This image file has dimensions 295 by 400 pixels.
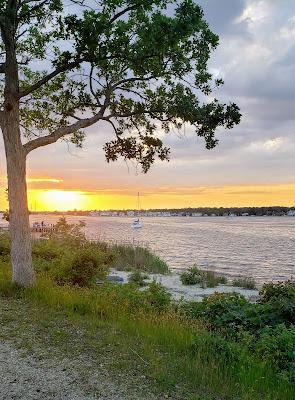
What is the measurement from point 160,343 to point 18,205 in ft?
17.8

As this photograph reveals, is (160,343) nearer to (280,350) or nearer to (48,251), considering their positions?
(280,350)

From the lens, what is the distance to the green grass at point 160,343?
6.30 meters

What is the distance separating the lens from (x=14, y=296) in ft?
37.2

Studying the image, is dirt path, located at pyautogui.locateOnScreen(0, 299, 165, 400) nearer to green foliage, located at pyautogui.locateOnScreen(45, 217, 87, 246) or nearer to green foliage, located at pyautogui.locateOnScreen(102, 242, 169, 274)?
green foliage, located at pyautogui.locateOnScreen(45, 217, 87, 246)

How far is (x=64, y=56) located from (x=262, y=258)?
107 ft

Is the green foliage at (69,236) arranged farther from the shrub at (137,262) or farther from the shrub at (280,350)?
the shrub at (280,350)

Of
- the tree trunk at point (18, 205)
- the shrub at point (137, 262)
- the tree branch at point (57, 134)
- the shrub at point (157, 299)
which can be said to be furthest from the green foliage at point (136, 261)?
the tree trunk at point (18, 205)

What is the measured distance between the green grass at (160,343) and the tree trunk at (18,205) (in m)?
0.51

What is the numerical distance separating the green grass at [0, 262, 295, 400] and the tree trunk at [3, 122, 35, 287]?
0.51 m

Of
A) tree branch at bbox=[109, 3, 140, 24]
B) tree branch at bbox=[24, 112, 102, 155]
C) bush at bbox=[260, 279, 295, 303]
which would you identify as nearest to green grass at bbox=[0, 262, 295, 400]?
bush at bbox=[260, 279, 295, 303]

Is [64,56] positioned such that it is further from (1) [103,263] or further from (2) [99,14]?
(1) [103,263]

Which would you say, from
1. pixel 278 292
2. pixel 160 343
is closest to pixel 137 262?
pixel 278 292

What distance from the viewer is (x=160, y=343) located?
26.7 feet

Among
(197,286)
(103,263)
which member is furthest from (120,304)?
(197,286)
